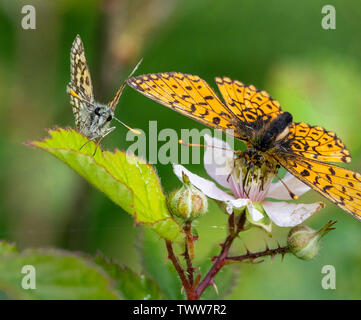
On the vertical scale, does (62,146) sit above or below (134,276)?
above

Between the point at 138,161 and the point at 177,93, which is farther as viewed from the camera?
the point at 177,93

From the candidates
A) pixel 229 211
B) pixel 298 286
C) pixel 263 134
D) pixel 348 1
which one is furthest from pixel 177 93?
pixel 348 1

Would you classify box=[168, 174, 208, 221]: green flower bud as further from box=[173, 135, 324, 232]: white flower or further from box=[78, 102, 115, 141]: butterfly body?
box=[78, 102, 115, 141]: butterfly body

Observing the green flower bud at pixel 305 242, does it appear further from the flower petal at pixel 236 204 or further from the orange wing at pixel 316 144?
the orange wing at pixel 316 144

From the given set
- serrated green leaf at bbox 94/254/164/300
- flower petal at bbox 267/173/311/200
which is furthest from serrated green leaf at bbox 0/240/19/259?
flower petal at bbox 267/173/311/200

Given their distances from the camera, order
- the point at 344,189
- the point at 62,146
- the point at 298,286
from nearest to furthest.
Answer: the point at 62,146, the point at 344,189, the point at 298,286

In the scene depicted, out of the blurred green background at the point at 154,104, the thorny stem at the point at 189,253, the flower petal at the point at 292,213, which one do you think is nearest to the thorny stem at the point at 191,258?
the thorny stem at the point at 189,253

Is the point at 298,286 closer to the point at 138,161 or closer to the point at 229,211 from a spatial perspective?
the point at 229,211
